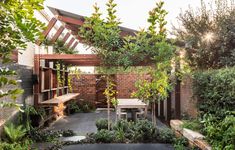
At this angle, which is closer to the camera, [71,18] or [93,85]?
[71,18]

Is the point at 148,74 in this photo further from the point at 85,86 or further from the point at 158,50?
the point at 85,86

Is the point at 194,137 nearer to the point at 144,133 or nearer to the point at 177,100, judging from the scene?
the point at 144,133

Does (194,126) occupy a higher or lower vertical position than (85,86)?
lower

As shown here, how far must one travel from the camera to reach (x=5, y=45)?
1984 millimetres

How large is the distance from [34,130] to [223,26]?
588 cm

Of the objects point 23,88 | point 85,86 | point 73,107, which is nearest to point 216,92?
point 23,88

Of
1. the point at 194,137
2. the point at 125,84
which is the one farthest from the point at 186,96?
the point at 125,84

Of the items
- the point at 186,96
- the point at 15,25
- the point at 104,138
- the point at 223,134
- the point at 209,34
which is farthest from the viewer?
the point at 186,96

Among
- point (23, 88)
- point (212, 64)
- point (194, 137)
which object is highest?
point (212, 64)

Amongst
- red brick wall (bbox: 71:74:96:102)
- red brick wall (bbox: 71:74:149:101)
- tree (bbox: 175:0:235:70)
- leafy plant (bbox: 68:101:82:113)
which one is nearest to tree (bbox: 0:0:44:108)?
tree (bbox: 175:0:235:70)

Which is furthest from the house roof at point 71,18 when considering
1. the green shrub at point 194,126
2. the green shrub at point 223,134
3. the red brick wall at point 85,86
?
the red brick wall at point 85,86

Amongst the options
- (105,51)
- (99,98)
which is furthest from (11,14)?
(99,98)

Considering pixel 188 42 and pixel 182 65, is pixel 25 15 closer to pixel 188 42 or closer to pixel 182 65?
pixel 188 42

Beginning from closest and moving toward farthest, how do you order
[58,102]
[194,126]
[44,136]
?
1. [194,126]
2. [44,136]
3. [58,102]
